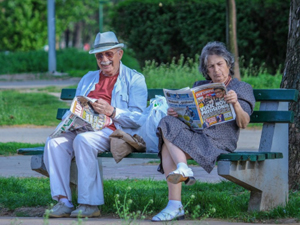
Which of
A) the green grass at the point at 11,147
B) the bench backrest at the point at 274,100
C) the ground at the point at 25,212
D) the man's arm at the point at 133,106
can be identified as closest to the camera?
the bench backrest at the point at 274,100

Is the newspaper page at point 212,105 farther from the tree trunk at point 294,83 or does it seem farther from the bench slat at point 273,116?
the tree trunk at point 294,83

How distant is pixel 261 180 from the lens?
184 inches

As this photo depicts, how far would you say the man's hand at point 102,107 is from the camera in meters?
4.88

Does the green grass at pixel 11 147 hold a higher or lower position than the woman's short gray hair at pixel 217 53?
lower

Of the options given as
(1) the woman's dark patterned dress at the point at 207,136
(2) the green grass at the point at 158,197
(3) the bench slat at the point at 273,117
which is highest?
(3) the bench slat at the point at 273,117

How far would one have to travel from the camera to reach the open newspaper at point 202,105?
443cm

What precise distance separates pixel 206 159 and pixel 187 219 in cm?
46

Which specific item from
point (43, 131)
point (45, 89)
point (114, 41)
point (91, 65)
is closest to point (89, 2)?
point (91, 65)

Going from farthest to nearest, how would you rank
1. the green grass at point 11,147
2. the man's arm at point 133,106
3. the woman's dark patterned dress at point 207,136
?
1. the green grass at point 11,147
2. the man's arm at point 133,106
3. the woman's dark patterned dress at point 207,136

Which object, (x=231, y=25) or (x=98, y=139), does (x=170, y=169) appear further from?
(x=231, y=25)

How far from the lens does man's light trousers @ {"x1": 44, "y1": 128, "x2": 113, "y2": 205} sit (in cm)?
461

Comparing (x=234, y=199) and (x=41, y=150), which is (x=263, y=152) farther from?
(x=41, y=150)

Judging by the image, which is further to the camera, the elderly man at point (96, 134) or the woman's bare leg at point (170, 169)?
the elderly man at point (96, 134)

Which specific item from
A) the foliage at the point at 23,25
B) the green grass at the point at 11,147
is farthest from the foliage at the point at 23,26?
the green grass at the point at 11,147
